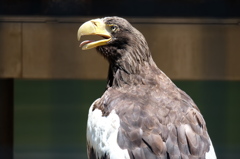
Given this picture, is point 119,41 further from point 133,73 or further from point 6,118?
point 6,118

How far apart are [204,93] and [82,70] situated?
78cm

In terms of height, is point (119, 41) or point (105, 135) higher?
point (119, 41)

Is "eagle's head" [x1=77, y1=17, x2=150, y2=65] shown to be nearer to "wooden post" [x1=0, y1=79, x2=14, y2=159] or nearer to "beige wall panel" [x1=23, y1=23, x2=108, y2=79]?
"beige wall panel" [x1=23, y1=23, x2=108, y2=79]

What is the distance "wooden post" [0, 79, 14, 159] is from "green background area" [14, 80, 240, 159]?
11 cm

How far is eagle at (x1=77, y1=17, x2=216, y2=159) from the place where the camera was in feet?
11.3

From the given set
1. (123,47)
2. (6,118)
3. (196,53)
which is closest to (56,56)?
(6,118)

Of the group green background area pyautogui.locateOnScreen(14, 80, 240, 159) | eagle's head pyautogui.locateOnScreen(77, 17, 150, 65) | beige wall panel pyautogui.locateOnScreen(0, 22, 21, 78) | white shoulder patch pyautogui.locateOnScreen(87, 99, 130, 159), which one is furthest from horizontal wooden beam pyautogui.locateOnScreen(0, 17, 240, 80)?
white shoulder patch pyautogui.locateOnScreen(87, 99, 130, 159)

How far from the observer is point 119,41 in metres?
3.98

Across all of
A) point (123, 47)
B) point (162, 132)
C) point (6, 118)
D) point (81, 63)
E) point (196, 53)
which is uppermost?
point (123, 47)

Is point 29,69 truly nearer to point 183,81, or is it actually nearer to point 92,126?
point 183,81

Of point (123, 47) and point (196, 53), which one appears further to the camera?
point (196, 53)

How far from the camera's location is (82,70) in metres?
5.17

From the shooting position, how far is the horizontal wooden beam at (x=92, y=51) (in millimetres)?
5004

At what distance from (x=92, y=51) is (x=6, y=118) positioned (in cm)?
68
